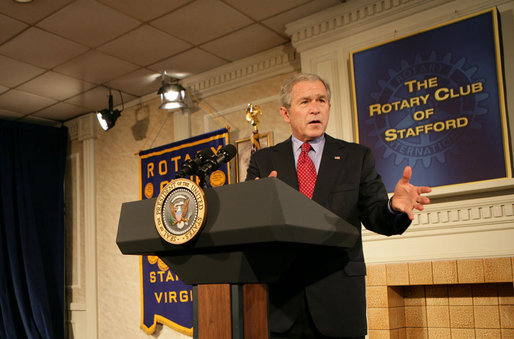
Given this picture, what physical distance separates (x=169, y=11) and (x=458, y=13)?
203cm

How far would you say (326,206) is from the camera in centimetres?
137

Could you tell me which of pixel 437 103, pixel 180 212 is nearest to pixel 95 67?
pixel 437 103

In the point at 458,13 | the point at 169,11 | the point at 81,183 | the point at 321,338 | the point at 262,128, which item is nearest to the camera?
the point at 321,338

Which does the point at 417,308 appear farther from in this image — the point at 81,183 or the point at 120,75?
the point at 81,183

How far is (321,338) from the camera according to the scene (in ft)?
4.15

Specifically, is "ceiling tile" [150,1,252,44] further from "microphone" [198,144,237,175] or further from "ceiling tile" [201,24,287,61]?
"microphone" [198,144,237,175]

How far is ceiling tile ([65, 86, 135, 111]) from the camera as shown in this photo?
5.43m

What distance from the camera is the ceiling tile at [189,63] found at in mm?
4625

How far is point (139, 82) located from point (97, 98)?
688 millimetres

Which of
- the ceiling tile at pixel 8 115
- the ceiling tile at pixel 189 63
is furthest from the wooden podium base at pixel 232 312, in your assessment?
the ceiling tile at pixel 8 115

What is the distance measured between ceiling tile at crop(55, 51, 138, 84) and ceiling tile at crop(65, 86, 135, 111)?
0.32 metres

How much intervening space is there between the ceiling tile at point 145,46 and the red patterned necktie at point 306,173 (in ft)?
9.83

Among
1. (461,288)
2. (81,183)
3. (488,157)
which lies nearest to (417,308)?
(461,288)

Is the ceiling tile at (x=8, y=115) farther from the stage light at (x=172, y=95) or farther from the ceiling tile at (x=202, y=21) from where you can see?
the ceiling tile at (x=202, y=21)
